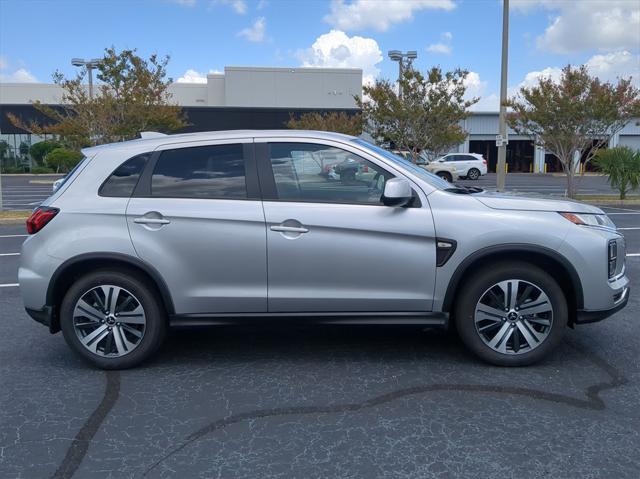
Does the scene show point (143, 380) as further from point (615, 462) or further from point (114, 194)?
point (615, 462)

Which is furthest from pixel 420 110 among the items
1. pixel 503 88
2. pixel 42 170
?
pixel 42 170

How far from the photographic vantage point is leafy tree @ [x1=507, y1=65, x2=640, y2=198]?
725 inches

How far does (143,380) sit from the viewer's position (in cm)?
453

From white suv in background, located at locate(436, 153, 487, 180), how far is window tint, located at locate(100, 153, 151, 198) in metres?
34.4

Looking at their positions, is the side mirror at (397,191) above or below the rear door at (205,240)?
above

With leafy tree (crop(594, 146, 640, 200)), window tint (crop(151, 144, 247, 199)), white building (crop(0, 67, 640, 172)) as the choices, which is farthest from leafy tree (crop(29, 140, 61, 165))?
window tint (crop(151, 144, 247, 199))

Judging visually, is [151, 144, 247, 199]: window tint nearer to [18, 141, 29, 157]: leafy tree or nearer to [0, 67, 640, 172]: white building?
[0, 67, 640, 172]: white building

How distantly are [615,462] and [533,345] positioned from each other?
137cm

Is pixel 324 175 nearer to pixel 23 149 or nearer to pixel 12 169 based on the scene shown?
pixel 12 169

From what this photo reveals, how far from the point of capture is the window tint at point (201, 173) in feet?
15.3

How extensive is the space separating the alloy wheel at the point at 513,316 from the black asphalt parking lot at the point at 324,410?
212mm

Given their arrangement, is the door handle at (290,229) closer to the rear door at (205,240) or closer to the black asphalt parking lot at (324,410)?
the rear door at (205,240)

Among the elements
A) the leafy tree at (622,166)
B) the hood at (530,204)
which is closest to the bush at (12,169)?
the leafy tree at (622,166)

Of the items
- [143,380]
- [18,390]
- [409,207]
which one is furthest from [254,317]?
[18,390]
